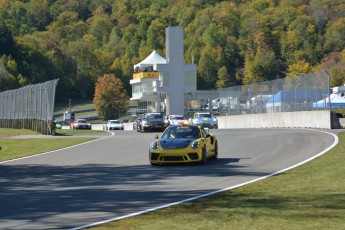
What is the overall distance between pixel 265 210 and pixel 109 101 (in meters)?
127

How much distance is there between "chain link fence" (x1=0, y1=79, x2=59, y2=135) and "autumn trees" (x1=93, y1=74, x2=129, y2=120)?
65.6 meters

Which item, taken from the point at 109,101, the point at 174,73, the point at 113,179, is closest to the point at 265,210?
the point at 113,179

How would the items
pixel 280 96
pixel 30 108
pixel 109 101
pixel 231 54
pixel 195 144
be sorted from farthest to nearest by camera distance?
pixel 231 54 < pixel 109 101 < pixel 30 108 < pixel 280 96 < pixel 195 144

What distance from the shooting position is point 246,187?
1722cm

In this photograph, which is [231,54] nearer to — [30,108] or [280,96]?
[30,108]

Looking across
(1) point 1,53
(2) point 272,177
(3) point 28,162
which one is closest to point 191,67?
(1) point 1,53

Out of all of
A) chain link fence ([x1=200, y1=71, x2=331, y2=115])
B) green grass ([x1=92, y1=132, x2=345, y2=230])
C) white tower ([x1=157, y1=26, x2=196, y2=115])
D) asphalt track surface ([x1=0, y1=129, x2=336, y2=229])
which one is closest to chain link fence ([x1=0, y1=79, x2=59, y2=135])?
chain link fence ([x1=200, y1=71, x2=331, y2=115])

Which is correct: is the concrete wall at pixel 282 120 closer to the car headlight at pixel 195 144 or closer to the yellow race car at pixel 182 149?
the yellow race car at pixel 182 149

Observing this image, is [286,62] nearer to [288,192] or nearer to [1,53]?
[1,53]

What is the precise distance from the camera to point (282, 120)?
5312 cm

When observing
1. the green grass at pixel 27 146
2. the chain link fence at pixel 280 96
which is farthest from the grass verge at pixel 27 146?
the chain link fence at pixel 280 96

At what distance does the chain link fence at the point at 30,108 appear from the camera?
51.6 m

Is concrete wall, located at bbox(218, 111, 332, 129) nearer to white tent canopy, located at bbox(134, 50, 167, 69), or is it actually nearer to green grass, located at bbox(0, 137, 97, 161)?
green grass, located at bbox(0, 137, 97, 161)

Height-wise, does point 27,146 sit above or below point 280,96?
below
